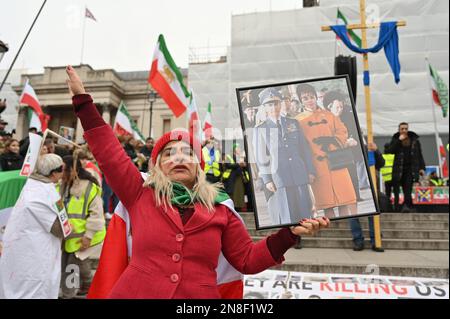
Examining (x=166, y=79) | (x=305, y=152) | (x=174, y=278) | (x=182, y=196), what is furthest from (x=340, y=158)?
(x=166, y=79)

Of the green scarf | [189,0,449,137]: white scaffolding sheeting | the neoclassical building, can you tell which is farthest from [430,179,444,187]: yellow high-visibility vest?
the neoclassical building

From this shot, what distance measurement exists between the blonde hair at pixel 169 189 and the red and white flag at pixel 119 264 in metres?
0.08

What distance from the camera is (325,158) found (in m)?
1.55

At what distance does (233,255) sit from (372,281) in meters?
2.87

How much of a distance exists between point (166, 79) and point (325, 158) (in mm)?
6463

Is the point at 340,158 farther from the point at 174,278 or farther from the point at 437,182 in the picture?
the point at 437,182

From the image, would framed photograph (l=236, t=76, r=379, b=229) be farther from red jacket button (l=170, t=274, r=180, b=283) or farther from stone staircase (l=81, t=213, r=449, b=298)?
stone staircase (l=81, t=213, r=449, b=298)

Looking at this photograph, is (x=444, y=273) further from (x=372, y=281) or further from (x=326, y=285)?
(x=326, y=285)

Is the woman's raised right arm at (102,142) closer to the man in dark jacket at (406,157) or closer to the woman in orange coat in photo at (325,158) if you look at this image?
the woman in orange coat in photo at (325,158)

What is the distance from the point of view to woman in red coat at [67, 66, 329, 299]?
4.74 feet

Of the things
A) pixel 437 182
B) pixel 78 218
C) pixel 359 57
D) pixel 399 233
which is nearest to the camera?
pixel 78 218

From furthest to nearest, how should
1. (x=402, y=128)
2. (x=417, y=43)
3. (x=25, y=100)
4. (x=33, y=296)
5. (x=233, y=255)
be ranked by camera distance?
(x=417, y=43)
(x=25, y=100)
(x=402, y=128)
(x=33, y=296)
(x=233, y=255)

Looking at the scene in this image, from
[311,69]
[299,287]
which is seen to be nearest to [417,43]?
[311,69]
